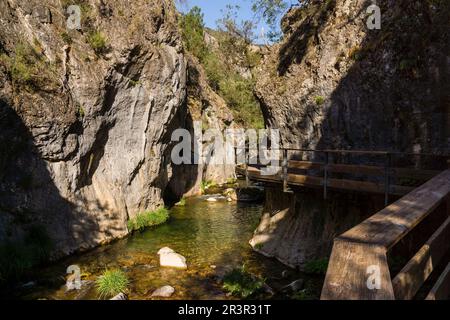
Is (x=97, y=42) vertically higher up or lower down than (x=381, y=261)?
higher up

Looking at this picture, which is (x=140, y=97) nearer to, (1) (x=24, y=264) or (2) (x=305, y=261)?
(1) (x=24, y=264)

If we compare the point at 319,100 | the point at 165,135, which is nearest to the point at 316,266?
the point at 319,100

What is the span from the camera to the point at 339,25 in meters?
14.2

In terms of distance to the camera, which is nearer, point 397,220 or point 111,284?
point 397,220

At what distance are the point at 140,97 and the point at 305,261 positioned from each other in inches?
512

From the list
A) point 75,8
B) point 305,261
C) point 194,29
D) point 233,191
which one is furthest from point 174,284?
point 194,29

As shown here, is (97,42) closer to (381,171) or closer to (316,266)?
(316,266)

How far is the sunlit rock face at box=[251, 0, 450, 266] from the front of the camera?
34.7 feet

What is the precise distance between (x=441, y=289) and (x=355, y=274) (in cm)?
138

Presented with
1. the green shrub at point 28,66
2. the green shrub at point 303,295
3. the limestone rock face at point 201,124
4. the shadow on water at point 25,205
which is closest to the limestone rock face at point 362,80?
the green shrub at point 303,295

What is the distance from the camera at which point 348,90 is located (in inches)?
513

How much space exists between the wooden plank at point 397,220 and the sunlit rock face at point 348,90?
691 centimetres

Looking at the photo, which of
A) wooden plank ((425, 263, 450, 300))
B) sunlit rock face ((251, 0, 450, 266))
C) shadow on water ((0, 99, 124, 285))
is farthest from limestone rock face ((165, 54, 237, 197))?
wooden plank ((425, 263, 450, 300))

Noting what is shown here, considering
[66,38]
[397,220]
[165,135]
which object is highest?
[66,38]
